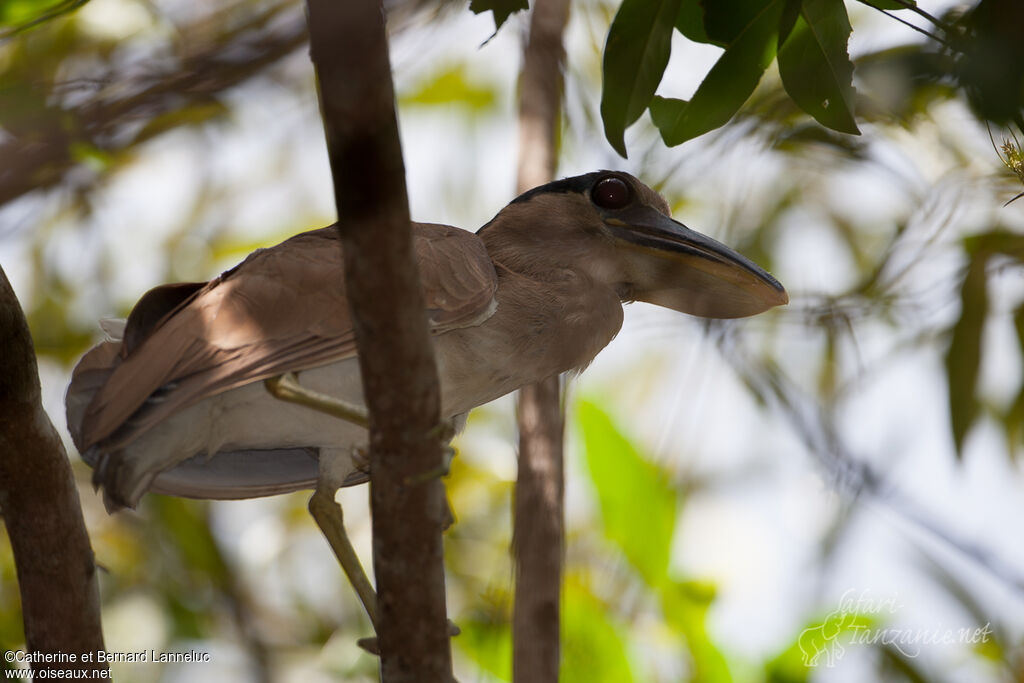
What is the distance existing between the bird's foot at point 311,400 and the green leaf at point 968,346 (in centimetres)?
187

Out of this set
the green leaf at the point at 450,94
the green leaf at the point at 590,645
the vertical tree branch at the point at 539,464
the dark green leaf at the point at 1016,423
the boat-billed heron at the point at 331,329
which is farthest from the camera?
the green leaf at the point at 450,94

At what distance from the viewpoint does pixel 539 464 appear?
112 inches

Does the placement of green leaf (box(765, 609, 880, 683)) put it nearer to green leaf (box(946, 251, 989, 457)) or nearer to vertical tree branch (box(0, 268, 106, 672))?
green leaf (box(946, 251, 989, 457))

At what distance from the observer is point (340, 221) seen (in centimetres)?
139

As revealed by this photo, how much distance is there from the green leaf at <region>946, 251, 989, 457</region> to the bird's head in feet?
3.11

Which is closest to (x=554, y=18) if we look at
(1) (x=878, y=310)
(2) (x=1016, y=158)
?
(1) (x=878, y=310)

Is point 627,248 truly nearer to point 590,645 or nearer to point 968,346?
point 968,346

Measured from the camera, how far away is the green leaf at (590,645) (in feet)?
10.6

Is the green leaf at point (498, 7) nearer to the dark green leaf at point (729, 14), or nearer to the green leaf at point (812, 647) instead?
the dark green leaf at point (729, 14)

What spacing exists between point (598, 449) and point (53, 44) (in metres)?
2.50

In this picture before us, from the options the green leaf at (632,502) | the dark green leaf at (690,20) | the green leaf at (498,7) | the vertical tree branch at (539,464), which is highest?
the green leaf at (498,7)

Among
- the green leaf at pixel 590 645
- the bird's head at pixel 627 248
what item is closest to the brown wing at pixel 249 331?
the bird's head at pixel 627 248

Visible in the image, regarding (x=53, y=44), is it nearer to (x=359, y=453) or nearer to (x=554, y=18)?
(x=554, y=18)

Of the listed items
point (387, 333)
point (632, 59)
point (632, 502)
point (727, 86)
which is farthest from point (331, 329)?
point (632, 502)
